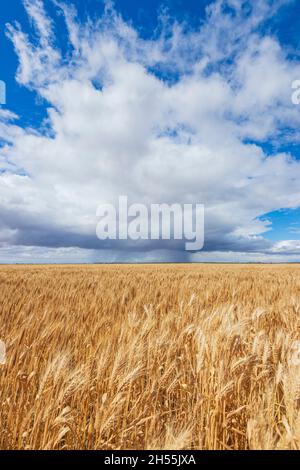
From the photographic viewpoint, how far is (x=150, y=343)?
2.48 meters

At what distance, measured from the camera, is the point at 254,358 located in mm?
2303
